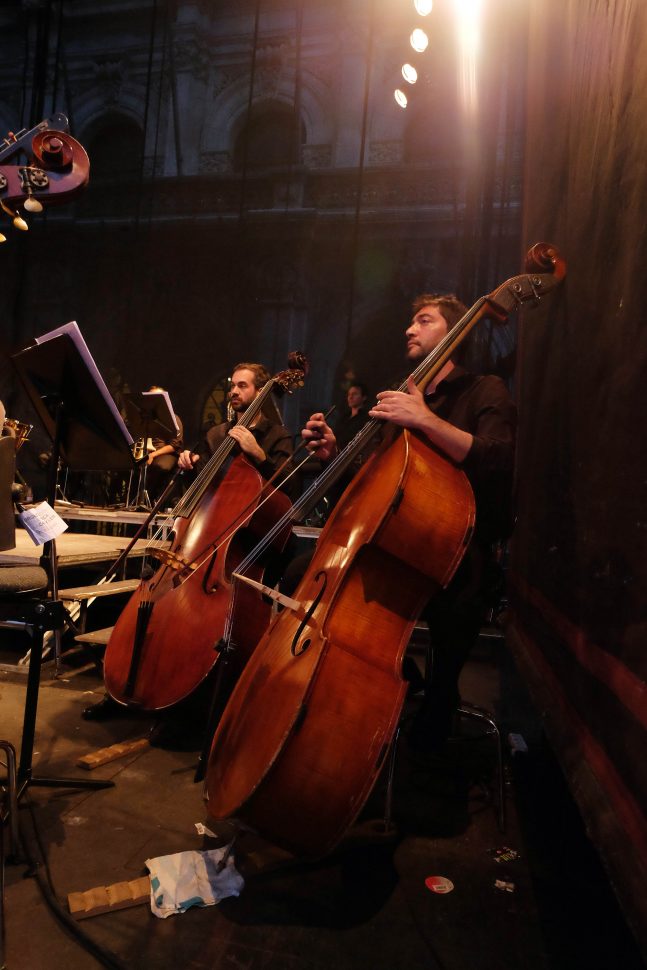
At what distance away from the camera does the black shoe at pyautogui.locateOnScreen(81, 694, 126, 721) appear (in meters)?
2.46

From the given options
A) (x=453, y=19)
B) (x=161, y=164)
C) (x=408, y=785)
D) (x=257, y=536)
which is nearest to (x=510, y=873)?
(x=408, y=785)

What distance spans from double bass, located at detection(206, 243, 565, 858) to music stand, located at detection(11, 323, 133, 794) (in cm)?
62

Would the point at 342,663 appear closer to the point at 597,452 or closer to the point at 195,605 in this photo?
the point at 597,452

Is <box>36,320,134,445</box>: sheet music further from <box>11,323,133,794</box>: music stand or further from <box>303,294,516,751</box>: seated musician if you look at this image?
<box>303,294,516,751</box>: seated musician

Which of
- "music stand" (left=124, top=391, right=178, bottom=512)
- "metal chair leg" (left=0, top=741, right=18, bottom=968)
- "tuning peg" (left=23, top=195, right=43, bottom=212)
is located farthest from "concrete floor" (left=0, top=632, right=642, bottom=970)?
"music stand" (left=124, top=391, right=178, bottom=512)

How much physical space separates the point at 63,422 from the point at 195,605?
78 centimetres

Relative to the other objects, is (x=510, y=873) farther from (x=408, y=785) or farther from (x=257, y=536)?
(x=257, y=536)

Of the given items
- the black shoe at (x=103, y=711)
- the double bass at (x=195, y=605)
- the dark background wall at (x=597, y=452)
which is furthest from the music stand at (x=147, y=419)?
the dark background wall at (x=597, y=452)

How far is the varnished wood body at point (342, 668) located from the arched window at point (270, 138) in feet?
25.6

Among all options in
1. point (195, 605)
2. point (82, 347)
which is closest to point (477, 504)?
point (195, 605)

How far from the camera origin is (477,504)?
1.89 meters

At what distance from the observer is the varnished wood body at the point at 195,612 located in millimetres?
2035

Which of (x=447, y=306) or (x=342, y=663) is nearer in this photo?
(x=342, y=663)

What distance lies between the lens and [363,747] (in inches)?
48.6
